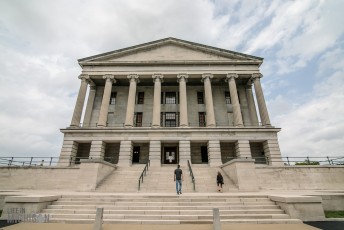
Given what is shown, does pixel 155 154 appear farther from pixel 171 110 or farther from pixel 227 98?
pixel 227 98

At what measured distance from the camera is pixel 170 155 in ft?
85.2

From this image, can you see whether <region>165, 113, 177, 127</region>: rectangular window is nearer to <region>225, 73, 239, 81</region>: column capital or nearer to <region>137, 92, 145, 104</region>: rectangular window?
<region>137, 92, 145, 104</region>: rectangular window

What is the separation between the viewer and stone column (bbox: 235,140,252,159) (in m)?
22.6

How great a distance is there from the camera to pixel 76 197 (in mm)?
10242

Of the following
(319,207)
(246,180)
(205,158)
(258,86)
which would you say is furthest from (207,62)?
(319,207)

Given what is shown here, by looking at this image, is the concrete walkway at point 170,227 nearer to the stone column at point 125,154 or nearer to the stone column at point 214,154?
the stone column at point 214,154

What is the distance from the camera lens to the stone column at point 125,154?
22.2 m

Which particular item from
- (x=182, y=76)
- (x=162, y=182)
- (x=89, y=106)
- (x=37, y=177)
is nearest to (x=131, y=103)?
(x=89, y=106)

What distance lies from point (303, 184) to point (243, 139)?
801 cm

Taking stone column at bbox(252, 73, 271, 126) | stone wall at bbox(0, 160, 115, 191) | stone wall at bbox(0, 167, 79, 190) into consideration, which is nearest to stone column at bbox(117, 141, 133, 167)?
stone wall at bbox(0, 160, 115, 191)

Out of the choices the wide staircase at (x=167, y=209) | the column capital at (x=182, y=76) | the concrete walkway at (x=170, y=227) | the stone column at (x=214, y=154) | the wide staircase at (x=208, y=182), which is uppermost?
the column capital at (x=182, y=76)

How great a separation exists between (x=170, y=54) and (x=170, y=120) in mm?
10574

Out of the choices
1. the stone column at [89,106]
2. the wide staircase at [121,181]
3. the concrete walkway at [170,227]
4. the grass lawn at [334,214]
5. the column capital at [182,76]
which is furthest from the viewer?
the column capital at [182,76]

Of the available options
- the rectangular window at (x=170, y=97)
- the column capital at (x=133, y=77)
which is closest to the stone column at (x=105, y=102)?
the column capital at (x=133, y=77)
